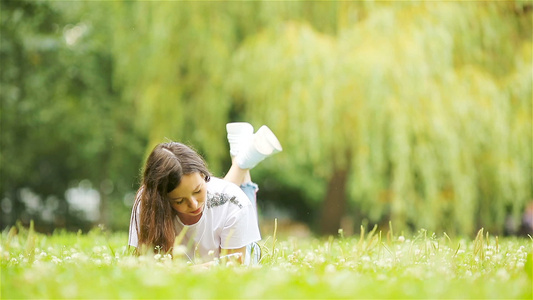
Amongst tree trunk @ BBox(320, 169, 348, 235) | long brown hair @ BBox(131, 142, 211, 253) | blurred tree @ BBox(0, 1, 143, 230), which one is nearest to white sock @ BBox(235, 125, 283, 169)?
long brown hair @ BBox(131, 142, 211, 253)

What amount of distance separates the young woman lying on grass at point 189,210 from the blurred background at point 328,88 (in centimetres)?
354

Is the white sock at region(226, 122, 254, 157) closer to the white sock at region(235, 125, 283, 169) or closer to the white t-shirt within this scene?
the white sock at region(235, 125, 283, 169)

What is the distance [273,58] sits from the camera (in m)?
8.33

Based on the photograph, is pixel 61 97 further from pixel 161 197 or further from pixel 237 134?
pixel 161 197

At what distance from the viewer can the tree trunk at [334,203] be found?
10.4 metres

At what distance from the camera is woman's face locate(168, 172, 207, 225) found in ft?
10.7

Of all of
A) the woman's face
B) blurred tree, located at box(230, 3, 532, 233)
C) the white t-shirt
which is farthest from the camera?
blurred tree, located at box(230, 3, 532, 233)

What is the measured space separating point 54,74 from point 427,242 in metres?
9.18

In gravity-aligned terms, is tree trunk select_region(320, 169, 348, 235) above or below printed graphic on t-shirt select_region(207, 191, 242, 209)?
below

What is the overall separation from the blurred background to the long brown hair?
150 inches

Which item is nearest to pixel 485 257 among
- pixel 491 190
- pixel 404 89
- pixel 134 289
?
pixel 134 289

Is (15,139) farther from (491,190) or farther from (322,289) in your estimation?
(322,289)

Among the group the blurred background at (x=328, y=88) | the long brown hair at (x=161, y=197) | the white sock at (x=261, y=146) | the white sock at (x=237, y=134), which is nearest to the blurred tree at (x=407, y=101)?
the blurred background at (x=328, y=88)

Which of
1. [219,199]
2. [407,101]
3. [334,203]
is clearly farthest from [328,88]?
[219,199]
